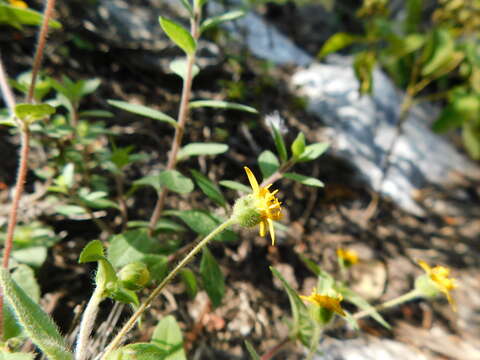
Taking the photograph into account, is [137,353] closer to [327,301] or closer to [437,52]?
[327,301]

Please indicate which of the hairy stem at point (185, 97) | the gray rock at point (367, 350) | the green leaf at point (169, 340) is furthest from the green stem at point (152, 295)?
the gray rock at point (367, 350)

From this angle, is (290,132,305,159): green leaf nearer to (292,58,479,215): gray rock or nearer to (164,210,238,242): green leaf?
(164,210,238,242): green leaf

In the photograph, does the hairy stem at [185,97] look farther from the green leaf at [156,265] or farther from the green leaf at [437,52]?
the green leaf at [437,52]

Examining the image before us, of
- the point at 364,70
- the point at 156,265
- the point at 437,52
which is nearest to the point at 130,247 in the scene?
the point at 156,265

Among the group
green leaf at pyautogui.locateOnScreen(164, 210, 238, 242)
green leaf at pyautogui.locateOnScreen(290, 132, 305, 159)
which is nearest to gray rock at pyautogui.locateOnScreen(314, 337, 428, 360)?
green leaf at pyautogui.locateOnScreen(164, 210, 238, 242)

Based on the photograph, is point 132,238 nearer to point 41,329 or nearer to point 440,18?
point 41,329
